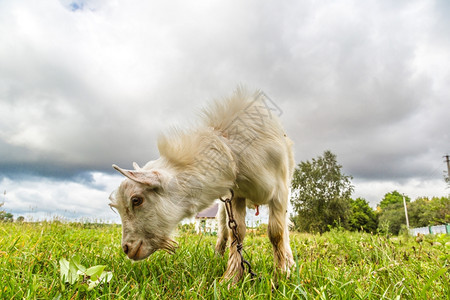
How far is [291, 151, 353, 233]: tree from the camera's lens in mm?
39750

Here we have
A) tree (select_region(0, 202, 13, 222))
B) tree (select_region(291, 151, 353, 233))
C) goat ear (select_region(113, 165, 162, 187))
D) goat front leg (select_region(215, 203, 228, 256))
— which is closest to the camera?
goat ear (select_region(113, 165, 162, 187))

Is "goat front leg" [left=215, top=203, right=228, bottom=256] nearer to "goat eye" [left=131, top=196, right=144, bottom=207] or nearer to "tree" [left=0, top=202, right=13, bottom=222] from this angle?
"goat eye" [left=131, top=196, right=144, bottom=207]

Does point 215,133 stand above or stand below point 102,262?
above

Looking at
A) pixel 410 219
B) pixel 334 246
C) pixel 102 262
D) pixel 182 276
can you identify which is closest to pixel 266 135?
pixel 182 276

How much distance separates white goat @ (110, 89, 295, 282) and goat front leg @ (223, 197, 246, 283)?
0.01m

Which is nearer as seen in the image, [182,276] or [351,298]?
[351,298]

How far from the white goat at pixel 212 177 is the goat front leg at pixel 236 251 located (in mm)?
10

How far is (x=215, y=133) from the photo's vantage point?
3.49 meters

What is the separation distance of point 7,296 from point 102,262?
4.34 ft

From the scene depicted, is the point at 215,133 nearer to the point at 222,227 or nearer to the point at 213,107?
the point at 213,107

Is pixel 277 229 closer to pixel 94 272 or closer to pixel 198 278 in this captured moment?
pixel 198 278

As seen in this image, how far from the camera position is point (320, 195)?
41062mm

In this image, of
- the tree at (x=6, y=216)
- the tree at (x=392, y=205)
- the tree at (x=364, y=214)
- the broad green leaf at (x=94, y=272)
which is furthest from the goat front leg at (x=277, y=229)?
the tree at (x=392, y=205)

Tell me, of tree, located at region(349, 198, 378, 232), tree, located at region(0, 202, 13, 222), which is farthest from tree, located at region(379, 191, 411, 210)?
tree, located at region(0, 202, 13, 222)
